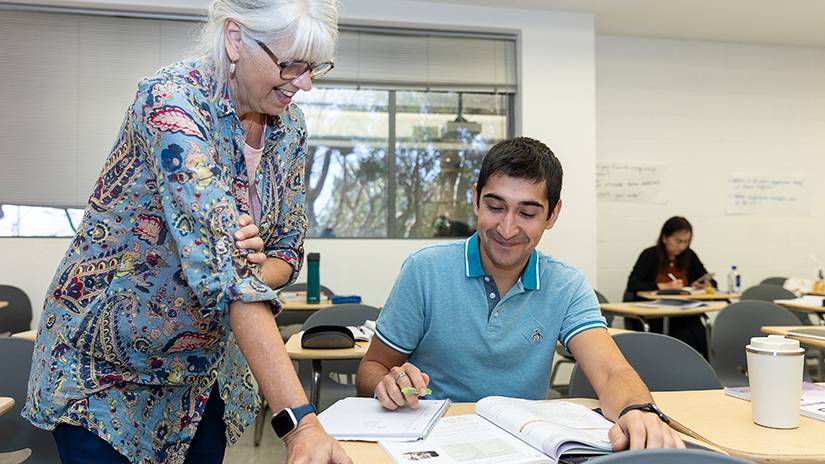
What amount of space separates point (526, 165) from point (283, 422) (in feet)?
3.18

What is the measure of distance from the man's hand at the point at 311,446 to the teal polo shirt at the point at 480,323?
772mm

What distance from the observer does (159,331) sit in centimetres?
110

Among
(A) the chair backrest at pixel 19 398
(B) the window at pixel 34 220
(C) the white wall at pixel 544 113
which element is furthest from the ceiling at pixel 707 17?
(A) the chair backrest at pixel 19 398

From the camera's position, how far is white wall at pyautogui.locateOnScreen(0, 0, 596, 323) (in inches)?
206

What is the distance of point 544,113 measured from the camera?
5469 millimetres

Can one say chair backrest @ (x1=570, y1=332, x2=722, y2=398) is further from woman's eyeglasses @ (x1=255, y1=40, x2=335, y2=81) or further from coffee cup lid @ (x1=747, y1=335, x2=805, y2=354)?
woman's eyeglasses @ (x1=255, y1=40, x2=335, y2=81)

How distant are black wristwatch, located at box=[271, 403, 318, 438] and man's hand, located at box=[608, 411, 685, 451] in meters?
0.53

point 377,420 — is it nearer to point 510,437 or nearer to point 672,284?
point 510,437

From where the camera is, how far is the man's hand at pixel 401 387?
4.22ft

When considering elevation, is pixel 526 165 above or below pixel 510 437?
above

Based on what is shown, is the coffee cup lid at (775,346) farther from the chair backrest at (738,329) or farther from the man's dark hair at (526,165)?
the chair backrest at (738,329)

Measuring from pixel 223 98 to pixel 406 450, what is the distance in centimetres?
63

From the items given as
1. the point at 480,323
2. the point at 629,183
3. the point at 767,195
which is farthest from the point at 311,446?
the point at 767,195

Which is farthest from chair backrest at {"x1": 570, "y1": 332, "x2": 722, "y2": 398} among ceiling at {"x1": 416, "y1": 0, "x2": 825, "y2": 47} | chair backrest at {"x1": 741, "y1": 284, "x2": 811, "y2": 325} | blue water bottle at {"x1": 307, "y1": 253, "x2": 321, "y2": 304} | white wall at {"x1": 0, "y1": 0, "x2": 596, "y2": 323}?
ceiling at {"x1": 416, "y1": 0, "x2": 825, "y2": 47}
